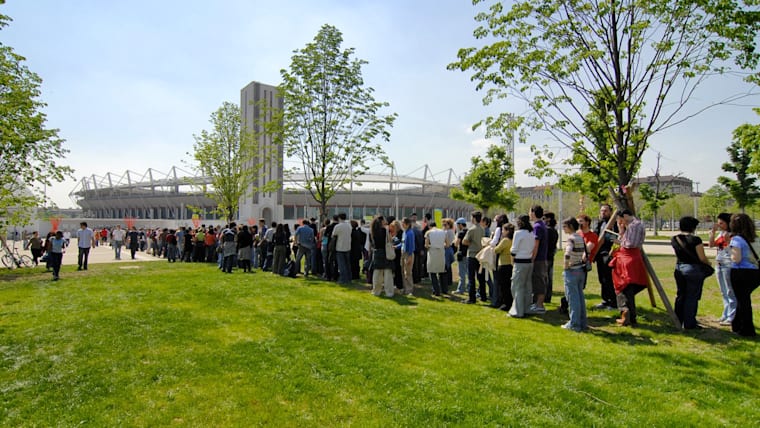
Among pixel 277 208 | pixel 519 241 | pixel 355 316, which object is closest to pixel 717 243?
pixel 519 241

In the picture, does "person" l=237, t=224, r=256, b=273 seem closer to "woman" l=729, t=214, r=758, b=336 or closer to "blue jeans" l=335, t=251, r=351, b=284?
"blue jeans" l=335, t=251, r=351, b=284

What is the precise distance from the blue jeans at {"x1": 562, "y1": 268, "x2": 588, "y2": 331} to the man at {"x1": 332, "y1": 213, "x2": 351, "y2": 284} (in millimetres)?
6004

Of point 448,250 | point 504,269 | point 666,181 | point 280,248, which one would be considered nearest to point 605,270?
point 504,269

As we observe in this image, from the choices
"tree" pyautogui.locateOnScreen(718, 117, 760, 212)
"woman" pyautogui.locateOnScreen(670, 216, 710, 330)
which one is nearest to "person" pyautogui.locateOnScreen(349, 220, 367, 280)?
"woman" pyautogui.locateOnScreen(670, 216, 710, 330)

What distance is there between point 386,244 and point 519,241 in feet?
10.8

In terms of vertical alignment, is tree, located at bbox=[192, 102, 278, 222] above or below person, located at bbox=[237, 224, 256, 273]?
above

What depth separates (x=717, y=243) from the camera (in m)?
7.50

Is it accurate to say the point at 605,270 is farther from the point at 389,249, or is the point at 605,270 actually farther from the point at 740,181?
the point at 740,181

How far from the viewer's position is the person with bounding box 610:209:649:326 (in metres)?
6.61

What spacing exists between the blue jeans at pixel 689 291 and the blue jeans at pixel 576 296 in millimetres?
1510

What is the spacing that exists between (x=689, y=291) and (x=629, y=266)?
967mm

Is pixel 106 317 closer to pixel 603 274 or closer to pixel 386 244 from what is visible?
pixel 386 244

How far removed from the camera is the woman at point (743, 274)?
20.5 feet

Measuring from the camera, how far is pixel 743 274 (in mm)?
6312
